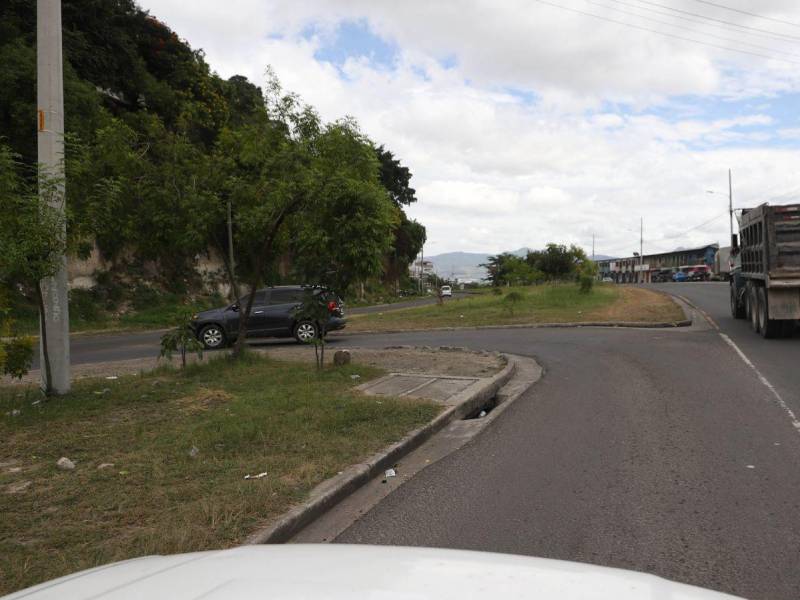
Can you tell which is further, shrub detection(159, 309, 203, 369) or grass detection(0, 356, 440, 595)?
shrub detection(159, 309, 203, 369)

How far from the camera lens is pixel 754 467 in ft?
18.9

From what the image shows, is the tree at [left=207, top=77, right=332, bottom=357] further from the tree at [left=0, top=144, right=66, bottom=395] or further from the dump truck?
the dump truck

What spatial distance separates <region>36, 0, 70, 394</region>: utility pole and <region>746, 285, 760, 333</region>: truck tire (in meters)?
15.1

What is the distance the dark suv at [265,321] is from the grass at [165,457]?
796 centimetres

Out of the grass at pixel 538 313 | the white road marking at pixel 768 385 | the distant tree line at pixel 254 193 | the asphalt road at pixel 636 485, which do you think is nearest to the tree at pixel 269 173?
the distant tree line at pixel 254 193

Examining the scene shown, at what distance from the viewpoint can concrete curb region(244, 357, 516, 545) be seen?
→ 446 centimetres

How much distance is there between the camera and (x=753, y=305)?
54.7 feet

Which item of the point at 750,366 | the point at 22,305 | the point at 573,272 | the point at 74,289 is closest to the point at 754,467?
the point at 750,366

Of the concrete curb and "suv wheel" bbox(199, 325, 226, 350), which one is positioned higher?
"suv wheel" bbox(199, 325, 226, 350)

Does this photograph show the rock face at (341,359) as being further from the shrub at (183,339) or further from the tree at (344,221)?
the shrub at (183,339)

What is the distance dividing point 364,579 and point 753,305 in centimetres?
1719

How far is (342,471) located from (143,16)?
39.2 metres

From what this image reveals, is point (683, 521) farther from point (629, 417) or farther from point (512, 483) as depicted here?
point (629, 417)

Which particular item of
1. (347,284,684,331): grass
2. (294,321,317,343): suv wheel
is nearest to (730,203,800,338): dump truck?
(347,284,684,331): grass
